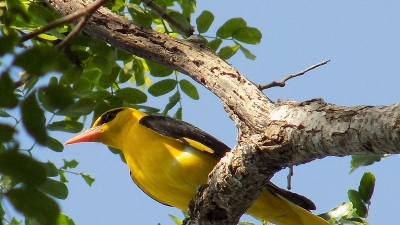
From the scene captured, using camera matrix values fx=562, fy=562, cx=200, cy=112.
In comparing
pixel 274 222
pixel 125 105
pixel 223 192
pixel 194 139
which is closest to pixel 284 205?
pixel 274 222

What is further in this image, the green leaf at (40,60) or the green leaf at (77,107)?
the green leaf at (77,107)

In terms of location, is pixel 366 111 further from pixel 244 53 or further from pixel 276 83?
pixel 244 53

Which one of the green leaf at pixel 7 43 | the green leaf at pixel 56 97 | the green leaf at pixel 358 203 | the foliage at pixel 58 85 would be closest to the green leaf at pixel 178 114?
the foliage at pixel 58 85

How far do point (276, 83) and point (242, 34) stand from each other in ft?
2.53

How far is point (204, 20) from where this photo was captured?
3.90 metres

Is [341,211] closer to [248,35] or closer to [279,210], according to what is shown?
[279,210]

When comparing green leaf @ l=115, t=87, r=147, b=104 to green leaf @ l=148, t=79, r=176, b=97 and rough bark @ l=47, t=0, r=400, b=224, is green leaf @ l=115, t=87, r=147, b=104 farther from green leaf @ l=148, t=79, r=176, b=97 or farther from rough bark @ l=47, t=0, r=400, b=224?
rough bark @ l=47, t=0, r=400, b=224

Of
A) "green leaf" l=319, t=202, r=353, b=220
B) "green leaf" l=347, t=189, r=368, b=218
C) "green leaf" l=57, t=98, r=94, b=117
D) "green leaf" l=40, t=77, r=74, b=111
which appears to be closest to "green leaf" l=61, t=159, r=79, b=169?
"green leaf" l=319, t=202, r=353, b=220

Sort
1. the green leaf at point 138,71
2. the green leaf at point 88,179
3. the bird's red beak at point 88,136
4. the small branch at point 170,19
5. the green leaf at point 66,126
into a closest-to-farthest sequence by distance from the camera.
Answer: the green leaf at point 66,126 < the small branch at point 170,19 < the green leaf at point 88,179 < the green leaf at point 138,71 < the bird's red beak at point 88,136

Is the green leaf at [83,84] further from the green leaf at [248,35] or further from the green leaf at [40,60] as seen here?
the green leaf at [40,60]

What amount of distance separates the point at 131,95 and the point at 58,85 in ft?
9.82

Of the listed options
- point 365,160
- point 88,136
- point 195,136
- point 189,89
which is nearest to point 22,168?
point 365,160

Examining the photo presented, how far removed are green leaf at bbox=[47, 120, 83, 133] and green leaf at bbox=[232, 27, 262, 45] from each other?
1.24m

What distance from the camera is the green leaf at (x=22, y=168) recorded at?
100 cm
